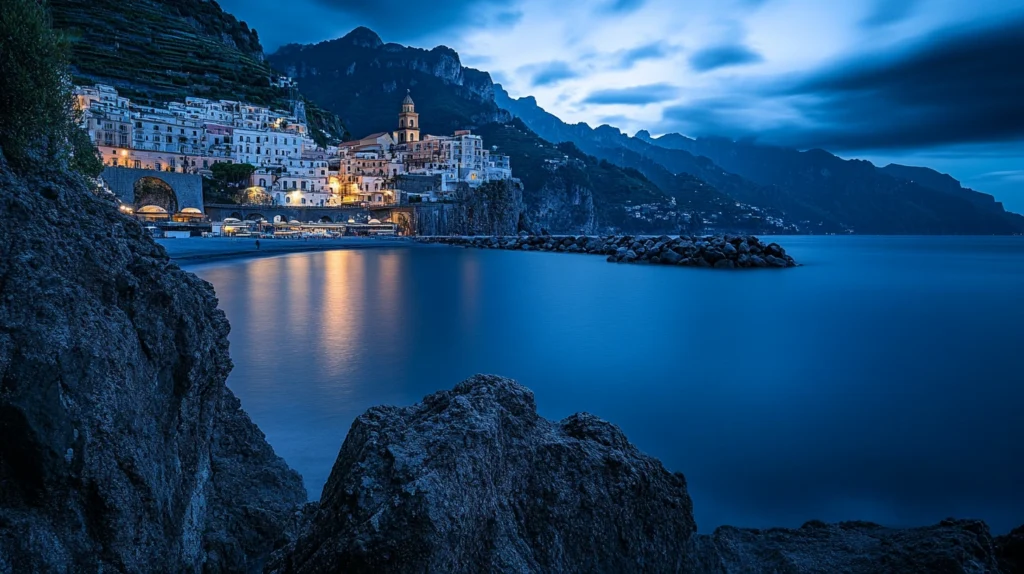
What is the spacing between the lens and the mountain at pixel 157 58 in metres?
75.9

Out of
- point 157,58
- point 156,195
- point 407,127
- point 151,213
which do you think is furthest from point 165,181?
point 407,127

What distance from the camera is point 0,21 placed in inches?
159

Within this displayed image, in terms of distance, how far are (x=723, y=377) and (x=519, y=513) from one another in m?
8.14

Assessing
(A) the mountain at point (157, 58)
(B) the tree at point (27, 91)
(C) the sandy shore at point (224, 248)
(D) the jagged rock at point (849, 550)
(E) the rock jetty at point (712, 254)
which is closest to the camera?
(D) the jagged rock at point (849, 550)

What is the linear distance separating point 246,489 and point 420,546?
228cm

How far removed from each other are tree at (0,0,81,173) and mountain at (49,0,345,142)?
7855 cm

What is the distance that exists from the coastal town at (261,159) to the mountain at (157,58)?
4.11m

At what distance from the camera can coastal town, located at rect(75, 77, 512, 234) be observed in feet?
198

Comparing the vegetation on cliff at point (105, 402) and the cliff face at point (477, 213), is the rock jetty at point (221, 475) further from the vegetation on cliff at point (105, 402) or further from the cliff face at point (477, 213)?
the cliff face at point (477, 213)

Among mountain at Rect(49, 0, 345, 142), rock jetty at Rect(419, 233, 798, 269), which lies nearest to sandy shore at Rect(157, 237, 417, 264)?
rock jetty at Rect(419, 233, 798, 269)

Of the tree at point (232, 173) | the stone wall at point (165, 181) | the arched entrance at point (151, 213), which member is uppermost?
the tree at point (232, 173)

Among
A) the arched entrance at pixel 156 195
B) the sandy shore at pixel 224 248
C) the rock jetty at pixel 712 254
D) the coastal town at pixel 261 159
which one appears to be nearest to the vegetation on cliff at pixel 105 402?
the sandy shore at pixel 224 248

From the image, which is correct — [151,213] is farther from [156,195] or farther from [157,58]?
[157,58]

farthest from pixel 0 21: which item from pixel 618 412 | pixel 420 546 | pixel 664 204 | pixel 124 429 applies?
pixel 664 204
